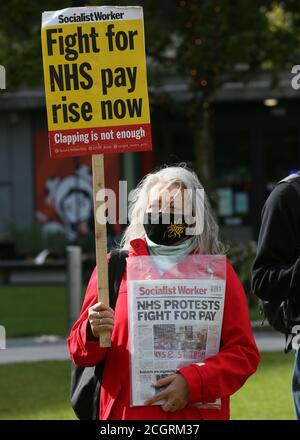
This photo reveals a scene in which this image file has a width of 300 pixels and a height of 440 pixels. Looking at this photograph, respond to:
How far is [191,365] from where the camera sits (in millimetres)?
4016

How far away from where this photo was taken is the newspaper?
403cm

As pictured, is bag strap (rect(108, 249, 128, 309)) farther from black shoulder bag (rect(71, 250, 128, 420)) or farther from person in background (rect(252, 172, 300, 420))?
person in background (rect(252, 172, 300, 420))

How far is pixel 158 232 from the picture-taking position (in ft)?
13.6

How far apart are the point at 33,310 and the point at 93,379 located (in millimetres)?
12831

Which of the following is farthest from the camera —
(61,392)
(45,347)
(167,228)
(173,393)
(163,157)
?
(163,157)

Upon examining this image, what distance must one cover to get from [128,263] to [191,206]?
328mm

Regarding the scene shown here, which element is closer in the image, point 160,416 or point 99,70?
point 160,416

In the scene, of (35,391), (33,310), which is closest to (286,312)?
(35,391)

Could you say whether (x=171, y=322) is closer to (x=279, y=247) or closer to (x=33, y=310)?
(x=279, y=247)

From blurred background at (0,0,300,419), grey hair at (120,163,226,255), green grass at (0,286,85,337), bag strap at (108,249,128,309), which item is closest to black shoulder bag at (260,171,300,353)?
blurred background at (0,0,300,419)

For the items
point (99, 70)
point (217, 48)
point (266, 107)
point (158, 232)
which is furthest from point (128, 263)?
point (266, 107)

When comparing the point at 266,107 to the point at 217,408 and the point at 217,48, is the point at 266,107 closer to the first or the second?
the point at 217,48

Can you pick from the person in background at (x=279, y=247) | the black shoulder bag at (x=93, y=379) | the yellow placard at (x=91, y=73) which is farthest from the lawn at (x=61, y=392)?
the yellow placard at (x=91, y=73)

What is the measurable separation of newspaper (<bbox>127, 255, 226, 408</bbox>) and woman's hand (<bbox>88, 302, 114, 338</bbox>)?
0.08m
